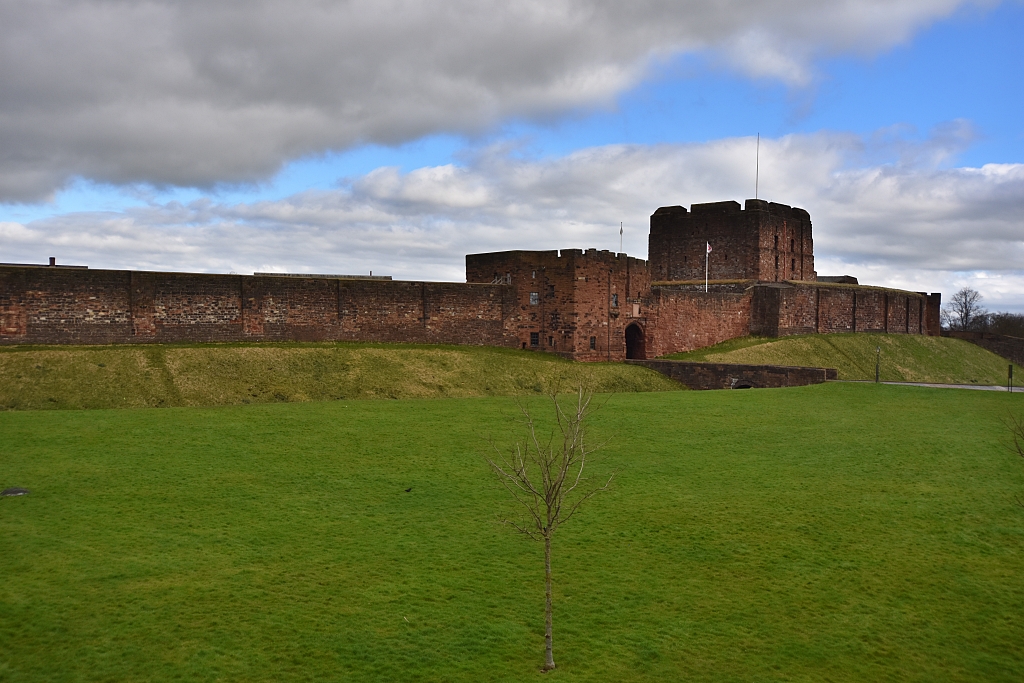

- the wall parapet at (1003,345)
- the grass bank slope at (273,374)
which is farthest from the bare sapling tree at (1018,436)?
the wall parapet at (1003,345)

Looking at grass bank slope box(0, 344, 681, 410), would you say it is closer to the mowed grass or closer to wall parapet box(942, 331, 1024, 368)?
the mowed grass

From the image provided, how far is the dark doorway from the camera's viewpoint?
40500mm

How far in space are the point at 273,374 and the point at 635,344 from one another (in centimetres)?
2081

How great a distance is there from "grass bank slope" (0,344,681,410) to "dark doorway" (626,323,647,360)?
187 inches

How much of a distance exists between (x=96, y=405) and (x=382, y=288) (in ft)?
44.2

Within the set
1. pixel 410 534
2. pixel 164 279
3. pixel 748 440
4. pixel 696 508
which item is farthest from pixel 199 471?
pixel 164 279

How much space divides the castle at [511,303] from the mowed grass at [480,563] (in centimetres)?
1074

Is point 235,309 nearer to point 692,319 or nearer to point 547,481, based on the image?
point 547,481

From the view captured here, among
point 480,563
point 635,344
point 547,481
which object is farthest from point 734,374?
point 547,481

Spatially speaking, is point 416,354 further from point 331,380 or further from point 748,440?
point 748,440

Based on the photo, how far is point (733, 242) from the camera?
186 feet

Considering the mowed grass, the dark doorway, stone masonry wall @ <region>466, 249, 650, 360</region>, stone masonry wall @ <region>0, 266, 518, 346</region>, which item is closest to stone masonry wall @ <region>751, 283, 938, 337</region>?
the dark doorway

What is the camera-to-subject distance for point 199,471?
1465 cm

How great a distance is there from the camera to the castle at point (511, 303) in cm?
2750
